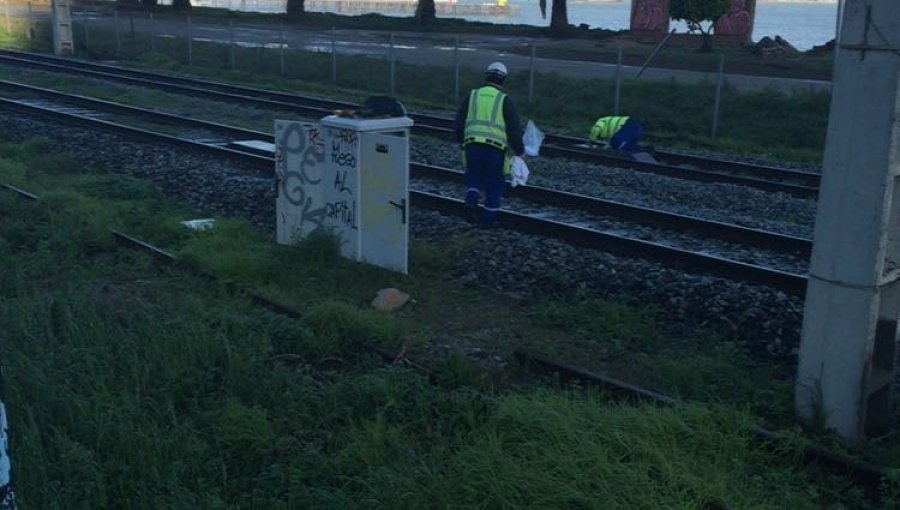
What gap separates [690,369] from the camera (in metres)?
7.22

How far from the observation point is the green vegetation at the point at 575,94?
22219 millimetres

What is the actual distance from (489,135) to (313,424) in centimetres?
576

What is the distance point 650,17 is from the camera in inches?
2125

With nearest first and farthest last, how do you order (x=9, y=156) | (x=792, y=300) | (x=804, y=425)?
(x=804, y=425), (x=792, y=300), (x=9, y=156)

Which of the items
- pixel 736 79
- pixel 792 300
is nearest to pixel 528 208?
pixel 792 300

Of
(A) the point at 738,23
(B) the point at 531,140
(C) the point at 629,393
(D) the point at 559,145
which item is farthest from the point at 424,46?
(C) the point at 629,393

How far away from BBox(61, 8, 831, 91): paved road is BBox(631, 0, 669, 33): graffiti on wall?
6.43 meters

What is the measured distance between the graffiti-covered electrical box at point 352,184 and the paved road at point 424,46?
1713 centimetres

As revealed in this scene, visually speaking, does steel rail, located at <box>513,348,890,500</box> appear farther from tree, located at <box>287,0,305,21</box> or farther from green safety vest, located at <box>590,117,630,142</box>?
tree, located at <box>287,0,305,21</box>

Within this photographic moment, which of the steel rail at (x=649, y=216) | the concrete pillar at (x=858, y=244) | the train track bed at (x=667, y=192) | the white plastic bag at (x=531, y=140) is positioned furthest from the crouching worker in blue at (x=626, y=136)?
the concrete pillar at (x=858, y=244)

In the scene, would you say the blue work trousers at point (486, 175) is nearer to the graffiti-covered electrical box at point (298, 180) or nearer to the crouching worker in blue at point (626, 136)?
the graffiti-covered electrical box at point (298, 180)

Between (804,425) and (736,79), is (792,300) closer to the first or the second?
(804,425)

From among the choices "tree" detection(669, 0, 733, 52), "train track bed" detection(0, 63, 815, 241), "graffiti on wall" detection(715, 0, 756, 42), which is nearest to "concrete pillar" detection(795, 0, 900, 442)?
"train track bed" detection(0, 63, 815, 241)

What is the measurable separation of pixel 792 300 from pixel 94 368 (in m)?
5.66
